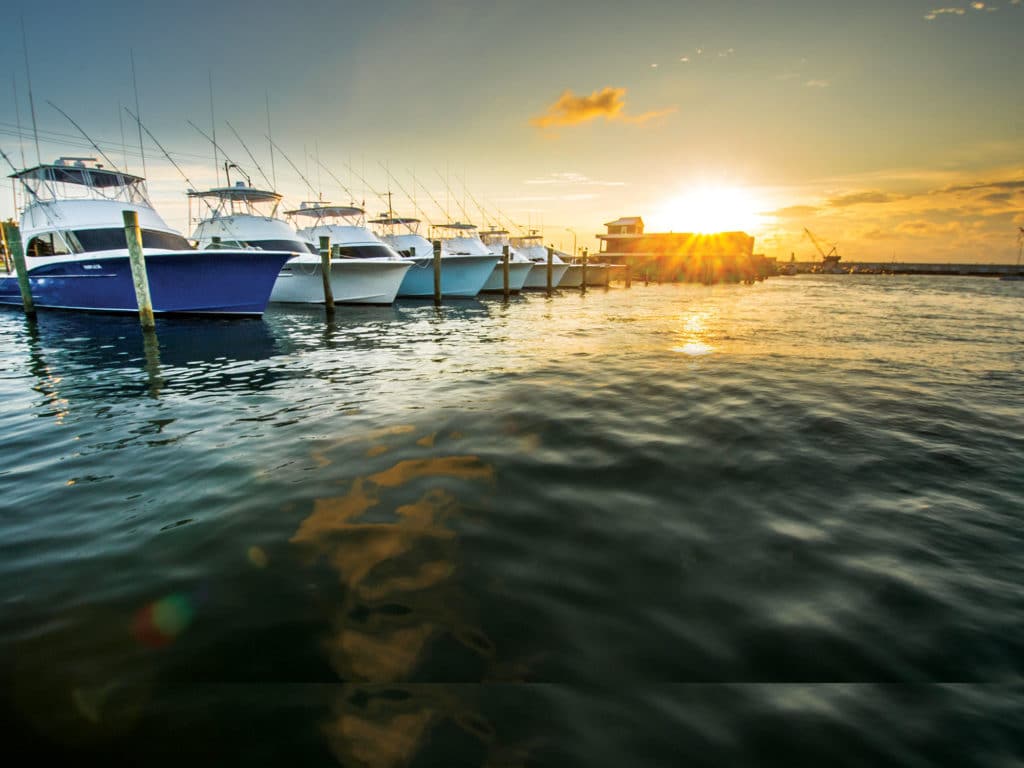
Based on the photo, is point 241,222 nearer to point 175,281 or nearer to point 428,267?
point 175,281

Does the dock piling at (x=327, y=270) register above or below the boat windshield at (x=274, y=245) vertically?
below

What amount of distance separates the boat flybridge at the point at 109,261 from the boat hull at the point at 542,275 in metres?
22.0

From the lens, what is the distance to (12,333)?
13297 mm

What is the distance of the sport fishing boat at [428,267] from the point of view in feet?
84.8

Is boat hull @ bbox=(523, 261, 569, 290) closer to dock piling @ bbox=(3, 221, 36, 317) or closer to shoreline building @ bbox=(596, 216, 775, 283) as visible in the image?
dock piling @ bbox=(3, 221, 36, 317)

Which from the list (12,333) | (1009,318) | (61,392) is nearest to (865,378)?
(61,392)

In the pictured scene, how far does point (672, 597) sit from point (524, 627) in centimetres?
86

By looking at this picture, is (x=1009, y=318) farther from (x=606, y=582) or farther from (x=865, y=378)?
(x=606, y=582)

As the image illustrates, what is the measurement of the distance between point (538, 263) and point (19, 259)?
2650 centimetres

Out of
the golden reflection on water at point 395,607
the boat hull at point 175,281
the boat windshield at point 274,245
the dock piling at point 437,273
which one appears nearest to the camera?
the golden reflection on water at point 395,607

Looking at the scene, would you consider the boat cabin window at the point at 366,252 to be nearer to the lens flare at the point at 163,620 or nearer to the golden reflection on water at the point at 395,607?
the golden reflection on water at the point at 395,607

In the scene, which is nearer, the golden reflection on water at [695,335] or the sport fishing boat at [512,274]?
the golden reflection on water at [695,335]

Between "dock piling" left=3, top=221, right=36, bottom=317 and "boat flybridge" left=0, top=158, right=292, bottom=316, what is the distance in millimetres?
415

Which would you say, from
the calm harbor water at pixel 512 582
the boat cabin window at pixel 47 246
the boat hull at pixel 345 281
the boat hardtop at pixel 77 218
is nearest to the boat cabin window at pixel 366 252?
the boat hull at pixel 345 281
